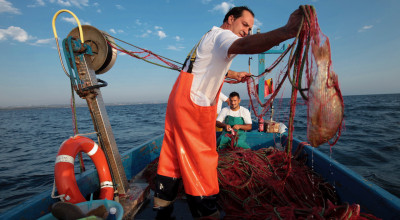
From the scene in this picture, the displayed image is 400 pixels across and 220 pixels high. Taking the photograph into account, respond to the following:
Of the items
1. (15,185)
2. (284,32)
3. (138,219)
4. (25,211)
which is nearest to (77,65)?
(25,211)

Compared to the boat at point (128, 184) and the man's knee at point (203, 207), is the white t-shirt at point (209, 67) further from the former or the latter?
the man's knee at point (203, 207)

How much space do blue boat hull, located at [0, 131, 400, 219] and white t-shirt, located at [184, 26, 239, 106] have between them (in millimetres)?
1984

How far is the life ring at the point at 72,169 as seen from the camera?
6.87ft

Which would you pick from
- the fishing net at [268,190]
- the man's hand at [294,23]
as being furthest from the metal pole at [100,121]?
the man's hand at [294,23]

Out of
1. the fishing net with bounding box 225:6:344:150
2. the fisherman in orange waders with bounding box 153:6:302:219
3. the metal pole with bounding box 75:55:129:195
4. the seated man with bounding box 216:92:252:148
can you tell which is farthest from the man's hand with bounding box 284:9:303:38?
the seated man with bounding box 216:92:252:148

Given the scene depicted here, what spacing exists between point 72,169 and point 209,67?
75.5 inches

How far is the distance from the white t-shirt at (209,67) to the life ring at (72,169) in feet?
5.04

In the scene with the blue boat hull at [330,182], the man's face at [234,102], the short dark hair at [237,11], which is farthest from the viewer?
the man's face at [234,102]

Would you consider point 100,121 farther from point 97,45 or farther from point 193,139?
point 193,139

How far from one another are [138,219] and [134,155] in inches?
65.7

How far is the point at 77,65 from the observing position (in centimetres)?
245

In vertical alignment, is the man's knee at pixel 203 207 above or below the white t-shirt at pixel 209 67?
below

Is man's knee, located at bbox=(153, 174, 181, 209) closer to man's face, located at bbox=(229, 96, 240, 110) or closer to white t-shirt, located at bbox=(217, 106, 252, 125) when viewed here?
white t-shirt, located at bbox=(217, 106, 252, 125)

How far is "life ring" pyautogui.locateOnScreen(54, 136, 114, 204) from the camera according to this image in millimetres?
2094
